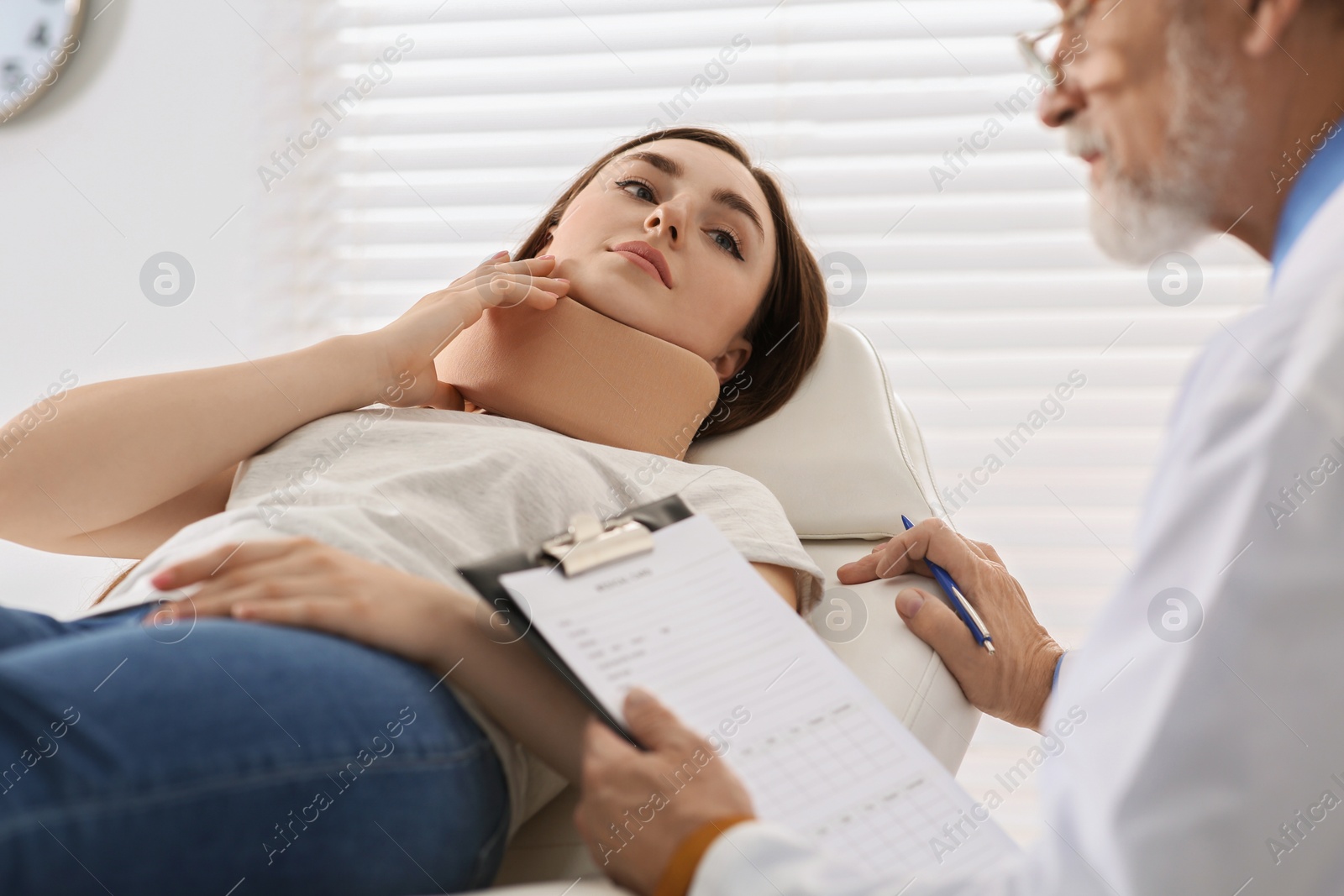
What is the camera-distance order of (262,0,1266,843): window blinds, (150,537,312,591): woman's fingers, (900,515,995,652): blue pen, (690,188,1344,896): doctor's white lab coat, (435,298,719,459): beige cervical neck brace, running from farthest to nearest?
(262,0,1266,843): window blinds < (435,298,719,459): beige cervical neck brace < (900,515,995,652): blue pen < (150,537,312,591): woman's fingers < (690,188,1344,896): doctor's white lab coat

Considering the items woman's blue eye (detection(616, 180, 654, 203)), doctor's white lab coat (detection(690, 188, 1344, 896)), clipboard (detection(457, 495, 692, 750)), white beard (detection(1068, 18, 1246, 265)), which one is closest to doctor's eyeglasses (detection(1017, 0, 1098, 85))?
white beard (detection(1068, 18, 1246, 265))

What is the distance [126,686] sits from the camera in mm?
649

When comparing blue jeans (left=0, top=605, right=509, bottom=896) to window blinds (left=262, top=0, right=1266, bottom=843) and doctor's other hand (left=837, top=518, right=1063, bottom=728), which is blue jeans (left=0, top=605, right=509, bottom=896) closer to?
doctor's other hand (left=837, top=518, right=1063, bottom=728)

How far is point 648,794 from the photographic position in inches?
26.0

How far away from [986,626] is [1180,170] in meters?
0.58

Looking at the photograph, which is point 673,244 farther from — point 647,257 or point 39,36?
point 39,36

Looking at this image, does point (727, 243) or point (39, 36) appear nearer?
point (727, 243)

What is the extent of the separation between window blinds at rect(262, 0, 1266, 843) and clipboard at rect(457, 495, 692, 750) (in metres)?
1.24

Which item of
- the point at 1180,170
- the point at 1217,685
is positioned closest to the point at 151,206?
the point at 1180,170

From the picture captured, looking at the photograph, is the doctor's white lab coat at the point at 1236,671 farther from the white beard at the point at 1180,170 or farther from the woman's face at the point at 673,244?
the woman's face at the point at 673,244

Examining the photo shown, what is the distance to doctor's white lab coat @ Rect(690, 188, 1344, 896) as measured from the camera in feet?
1.56

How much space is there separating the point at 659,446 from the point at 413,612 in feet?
1.85

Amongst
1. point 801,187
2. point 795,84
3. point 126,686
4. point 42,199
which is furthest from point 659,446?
point 42,199

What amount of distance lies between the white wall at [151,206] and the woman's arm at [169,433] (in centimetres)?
132
